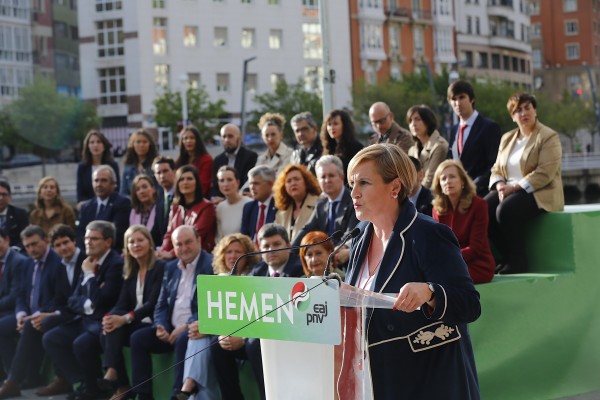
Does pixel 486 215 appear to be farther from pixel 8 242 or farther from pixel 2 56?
pixel 2 56

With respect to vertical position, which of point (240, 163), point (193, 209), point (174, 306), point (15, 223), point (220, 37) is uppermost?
point (220, 37)

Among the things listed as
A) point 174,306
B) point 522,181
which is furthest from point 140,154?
point 522,181

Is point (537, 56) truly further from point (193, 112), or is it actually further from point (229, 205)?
point (229, 205)

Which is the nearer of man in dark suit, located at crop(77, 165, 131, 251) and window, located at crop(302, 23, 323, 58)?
man in dark suit, located at crop(77, 165, 131, 251)

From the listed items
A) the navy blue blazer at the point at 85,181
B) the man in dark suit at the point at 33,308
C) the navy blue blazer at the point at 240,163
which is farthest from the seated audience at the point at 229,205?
the navy blue blazer at the point at 85,181

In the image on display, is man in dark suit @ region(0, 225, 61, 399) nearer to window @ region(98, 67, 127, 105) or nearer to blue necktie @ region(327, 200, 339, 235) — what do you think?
blue necktie @ region(327, 200, 339, 235)

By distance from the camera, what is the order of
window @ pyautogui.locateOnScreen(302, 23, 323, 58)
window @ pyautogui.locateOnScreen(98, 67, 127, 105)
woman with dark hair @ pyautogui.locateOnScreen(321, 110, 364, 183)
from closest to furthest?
woman with dark hair @ pyautogui.locateOnScreen(321, 110, 364, 183) → window @ pyautogui.locateOnScreen(98, 67, 127, 105) → window @ pyautogui.locateOnScreen(302, 23, 323, 58)

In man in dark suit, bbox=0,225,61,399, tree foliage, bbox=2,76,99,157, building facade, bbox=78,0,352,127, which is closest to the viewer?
man in dark suit, bbox=0,225,61,399

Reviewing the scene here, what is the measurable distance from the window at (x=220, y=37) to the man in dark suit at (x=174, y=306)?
196ft

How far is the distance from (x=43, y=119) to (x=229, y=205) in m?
51.2

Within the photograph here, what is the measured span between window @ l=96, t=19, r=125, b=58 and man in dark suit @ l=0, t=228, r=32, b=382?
5584 centimetres

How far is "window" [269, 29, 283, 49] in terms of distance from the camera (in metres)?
69.0

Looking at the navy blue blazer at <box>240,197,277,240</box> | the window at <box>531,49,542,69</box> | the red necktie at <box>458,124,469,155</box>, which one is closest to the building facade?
the window at <box>531,49,542,69</box>

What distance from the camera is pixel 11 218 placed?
1252 centimetres
